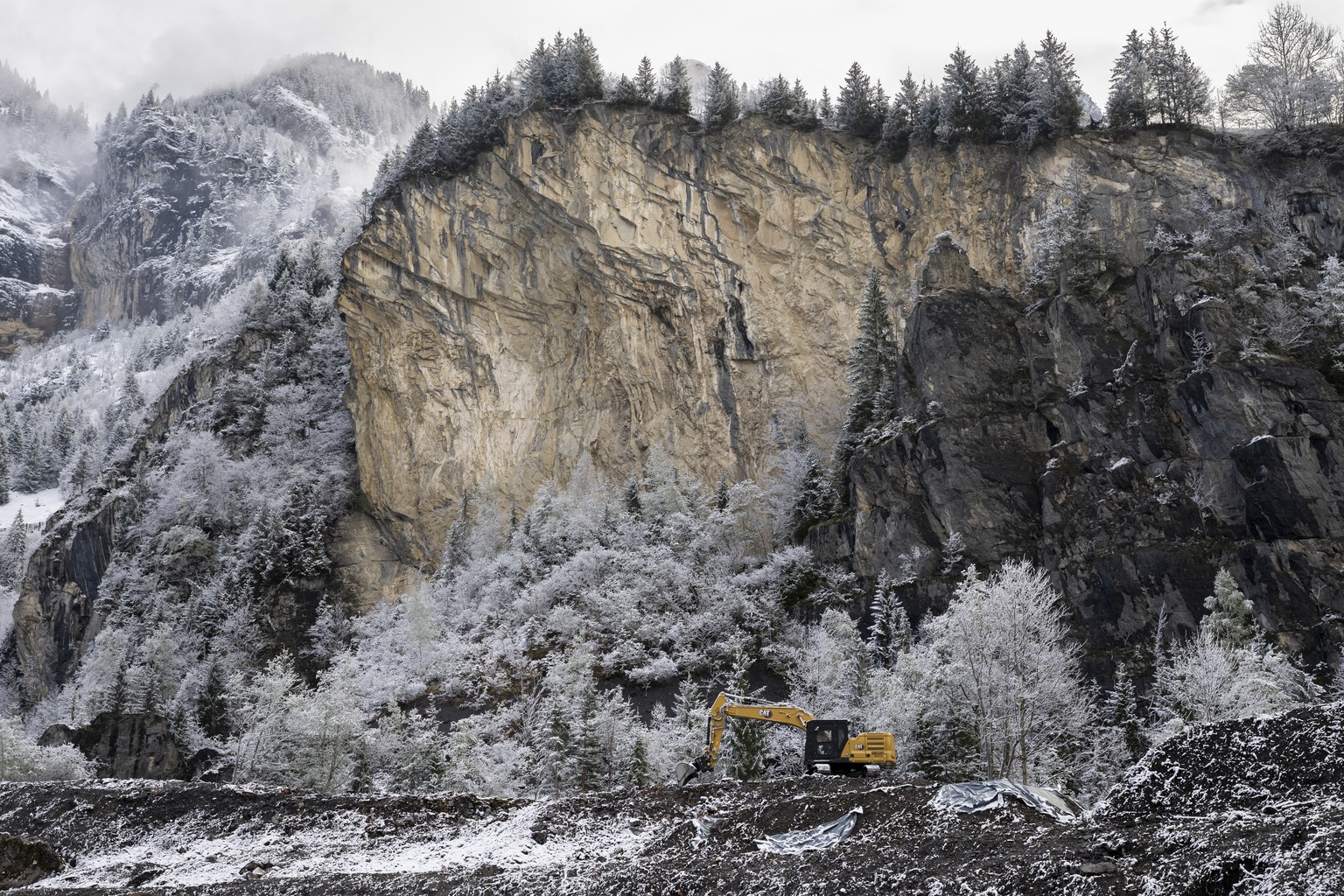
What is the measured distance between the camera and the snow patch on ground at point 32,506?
10238 cm

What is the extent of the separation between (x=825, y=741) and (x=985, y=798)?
23.2 ft

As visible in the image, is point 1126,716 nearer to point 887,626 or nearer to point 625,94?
point 887,626

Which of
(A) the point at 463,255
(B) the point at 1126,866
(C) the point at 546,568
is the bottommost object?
(B) the point at 1126,866

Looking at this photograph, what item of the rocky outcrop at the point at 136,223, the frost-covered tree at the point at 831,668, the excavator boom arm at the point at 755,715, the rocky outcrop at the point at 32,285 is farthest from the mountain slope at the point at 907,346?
the rocky outcrop at the point at 32,285

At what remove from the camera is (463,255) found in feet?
209

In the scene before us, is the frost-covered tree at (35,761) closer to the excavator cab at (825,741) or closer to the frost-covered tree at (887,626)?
the excavator cab at (825,741)

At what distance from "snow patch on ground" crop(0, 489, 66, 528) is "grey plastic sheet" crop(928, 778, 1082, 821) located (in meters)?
107

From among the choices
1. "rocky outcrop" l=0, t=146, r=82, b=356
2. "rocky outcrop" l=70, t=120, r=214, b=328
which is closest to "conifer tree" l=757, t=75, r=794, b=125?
"rocky outcrop" l=70, t=120, r=214, b=328

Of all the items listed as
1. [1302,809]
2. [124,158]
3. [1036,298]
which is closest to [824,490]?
[1036,298]

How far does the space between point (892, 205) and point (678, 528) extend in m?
23.1

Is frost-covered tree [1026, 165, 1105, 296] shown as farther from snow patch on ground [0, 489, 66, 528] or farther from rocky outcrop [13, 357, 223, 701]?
snow patch on ground [0, 489, 66, 528]

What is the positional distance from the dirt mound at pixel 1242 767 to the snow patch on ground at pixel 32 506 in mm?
110126

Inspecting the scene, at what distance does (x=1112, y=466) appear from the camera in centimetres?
4078

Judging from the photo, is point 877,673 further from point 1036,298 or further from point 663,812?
point 1036,298
